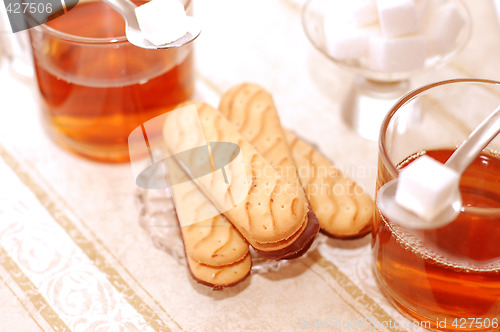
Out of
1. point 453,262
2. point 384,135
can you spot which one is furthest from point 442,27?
point 453,262

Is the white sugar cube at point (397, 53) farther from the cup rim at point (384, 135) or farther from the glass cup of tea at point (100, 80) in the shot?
the glass cup of tea at point (100, 80)

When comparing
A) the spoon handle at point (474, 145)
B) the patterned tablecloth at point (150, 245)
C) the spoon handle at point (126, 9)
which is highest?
the spoon handle at point (126, 9)

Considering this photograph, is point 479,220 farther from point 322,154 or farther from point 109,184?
point 109,184

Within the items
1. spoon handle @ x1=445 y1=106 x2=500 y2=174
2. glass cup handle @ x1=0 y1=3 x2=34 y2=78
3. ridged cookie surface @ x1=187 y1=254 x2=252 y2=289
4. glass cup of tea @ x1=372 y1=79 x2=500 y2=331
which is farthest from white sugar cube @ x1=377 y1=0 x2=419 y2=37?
glass cup handle @ x1=0 y1=3 x2=34 y2=78

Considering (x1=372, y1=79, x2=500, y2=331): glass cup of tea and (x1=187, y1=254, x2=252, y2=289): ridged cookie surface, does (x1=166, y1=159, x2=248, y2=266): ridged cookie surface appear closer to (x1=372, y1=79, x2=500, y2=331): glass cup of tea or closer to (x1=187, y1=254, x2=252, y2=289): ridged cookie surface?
(x1=187, y1=254, x2=252, y2=289): ridged cookie surface

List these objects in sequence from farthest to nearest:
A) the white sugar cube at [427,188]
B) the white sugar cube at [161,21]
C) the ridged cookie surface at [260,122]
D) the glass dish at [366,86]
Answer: the glass dish at [366,86]
the ridged cookie surface at [260,122]
the white sugar cube at [161,21]
the white sugar cube at [427,188]

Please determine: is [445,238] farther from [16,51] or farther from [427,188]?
[16,51]

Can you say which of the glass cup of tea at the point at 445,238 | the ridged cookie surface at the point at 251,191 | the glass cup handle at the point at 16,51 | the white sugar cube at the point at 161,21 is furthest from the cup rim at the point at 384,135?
the glass cup handle at the point at 16,51
